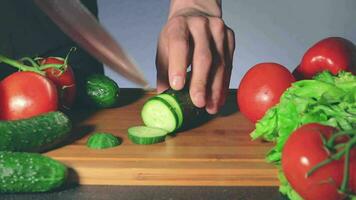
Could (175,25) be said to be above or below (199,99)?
above

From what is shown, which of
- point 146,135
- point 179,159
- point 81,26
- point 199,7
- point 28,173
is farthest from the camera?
point 81,26

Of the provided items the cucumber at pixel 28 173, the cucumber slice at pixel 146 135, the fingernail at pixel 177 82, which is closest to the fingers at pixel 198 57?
the fingernail at pixel 177 82

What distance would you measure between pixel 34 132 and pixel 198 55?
432 millimetres

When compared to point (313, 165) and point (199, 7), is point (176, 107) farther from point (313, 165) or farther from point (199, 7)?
point (313, 165)

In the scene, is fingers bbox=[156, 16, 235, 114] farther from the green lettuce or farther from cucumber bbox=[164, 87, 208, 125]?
the green lettuce

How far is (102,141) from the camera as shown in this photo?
1395 mm

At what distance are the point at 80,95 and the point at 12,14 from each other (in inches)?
13.6

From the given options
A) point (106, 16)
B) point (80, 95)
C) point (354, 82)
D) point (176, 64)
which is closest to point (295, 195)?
point (354, 82)

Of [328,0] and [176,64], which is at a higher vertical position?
[176,64]

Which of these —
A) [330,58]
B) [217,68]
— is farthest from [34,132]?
[330,58]

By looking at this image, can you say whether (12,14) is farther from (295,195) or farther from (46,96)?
(295,195)

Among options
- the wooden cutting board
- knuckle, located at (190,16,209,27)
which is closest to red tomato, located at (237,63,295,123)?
the wooden cutting board

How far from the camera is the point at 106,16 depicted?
3.48 metres

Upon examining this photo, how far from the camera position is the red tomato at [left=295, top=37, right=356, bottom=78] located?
5.72 ft
